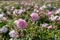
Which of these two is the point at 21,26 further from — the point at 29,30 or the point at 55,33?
the point at 55,33

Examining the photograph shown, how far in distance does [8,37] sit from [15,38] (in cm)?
31

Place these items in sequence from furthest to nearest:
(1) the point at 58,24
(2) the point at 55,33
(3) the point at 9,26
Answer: (1) the point at 58,24 → (3) the point at 9,26 → (2) the point at 55,33

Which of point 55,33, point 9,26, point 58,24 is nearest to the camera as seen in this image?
point 55,33

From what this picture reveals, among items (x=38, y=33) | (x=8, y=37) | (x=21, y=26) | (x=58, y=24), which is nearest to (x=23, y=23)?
(x=21, y=26)

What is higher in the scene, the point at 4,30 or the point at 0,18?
the point at 0,18

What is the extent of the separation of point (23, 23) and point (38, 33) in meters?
0.21

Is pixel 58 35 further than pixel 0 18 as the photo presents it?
No

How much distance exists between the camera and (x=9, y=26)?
3068 millimetres

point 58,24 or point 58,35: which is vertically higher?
point 58,24

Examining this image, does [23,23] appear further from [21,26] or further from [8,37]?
[8,37]

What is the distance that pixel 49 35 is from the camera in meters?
2.74

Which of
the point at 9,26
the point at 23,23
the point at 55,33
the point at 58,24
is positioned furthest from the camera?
the point at 58,24

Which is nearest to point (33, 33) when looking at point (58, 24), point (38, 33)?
point (38, 33)

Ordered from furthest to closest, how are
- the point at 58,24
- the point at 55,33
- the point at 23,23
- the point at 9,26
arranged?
the point at 58,24 → the point at 9,26 → the point at 55,33 → the point at 23,23
